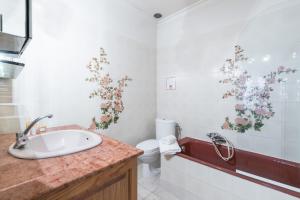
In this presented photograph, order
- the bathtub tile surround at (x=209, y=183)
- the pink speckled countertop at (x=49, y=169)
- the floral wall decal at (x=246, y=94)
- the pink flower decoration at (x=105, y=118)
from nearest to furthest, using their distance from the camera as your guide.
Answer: the pink speckled countertop at (x=49, y=169) < the bathtub tile surround at (x=209, y=183) < the floral wall decal at (x=246, y=94) < the pink flower decoration at (x=105, y=118)

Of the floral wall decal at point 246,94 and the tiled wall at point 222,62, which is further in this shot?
the floral wall decal at point 246,94

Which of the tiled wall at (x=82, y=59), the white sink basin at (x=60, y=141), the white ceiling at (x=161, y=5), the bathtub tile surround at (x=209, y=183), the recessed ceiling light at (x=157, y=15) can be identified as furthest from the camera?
the recessed ceiling light at (x=157, y=15)

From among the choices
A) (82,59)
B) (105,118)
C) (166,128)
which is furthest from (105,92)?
(166,128)

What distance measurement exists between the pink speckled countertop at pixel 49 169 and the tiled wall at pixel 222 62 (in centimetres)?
157

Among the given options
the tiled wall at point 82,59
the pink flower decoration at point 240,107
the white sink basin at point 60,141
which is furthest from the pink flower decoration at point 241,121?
the white sink basin at point 60,141

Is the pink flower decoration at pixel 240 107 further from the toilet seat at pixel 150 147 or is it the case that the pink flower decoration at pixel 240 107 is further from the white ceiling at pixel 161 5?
the white ceiling at pixel 161 5

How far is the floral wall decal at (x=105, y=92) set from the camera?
192 centimetres

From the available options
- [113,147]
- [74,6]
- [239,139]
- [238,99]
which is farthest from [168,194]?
[74,6]

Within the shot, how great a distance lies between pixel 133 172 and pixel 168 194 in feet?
3.86

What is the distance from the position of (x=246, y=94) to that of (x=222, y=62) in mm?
519

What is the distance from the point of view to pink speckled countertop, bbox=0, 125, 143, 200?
0.57 metres

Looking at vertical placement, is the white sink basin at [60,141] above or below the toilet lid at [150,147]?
above

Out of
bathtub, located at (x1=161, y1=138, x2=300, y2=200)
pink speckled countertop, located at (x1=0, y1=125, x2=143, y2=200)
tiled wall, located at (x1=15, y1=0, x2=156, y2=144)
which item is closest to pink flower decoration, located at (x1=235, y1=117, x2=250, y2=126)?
bathtub, located at (x1=161, y1=138, x2=300, y2=200)

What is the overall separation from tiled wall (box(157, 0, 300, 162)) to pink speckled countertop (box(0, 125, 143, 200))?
1573 millimetres
